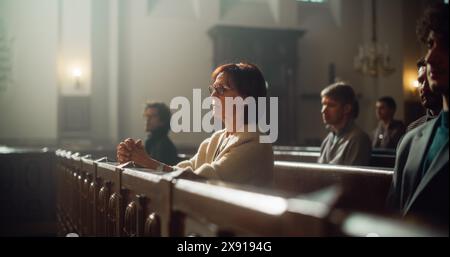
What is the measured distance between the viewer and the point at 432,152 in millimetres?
1514

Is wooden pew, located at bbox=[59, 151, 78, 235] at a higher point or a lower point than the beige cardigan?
lower

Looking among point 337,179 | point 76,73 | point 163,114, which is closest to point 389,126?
point 163,114

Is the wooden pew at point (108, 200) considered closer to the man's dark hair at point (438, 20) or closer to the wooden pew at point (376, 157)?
the man's dark hair at point (438, 20)

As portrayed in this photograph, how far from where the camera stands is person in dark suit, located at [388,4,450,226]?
1362mm

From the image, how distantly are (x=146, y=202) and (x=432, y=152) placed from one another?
0.92 m

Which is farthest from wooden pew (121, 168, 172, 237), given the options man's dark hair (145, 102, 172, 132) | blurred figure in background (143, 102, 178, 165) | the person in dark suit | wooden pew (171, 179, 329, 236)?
man's dark hair (145, 102, 172, 132)

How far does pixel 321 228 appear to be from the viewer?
2.70ft

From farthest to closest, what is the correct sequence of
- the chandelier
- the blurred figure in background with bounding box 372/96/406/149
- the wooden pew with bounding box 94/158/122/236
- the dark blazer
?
the chandelier
the blurred figure in background with bounding box 372/96/406/149
the wooden pew with bounding box 94/158/122/236
the dark blazer

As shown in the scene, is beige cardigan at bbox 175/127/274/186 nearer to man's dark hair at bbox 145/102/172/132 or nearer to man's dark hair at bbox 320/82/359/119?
man's dark hair at bbox 320/82/359/119

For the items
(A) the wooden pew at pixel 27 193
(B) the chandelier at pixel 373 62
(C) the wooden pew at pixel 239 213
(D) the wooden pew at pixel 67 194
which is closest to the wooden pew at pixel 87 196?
(D) the wooden pew at pixel 67 194

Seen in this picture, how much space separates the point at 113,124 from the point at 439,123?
9211mm

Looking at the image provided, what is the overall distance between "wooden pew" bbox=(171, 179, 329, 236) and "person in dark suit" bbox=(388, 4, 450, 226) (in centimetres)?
54

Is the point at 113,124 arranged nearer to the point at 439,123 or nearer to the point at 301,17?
the point at 301,17
